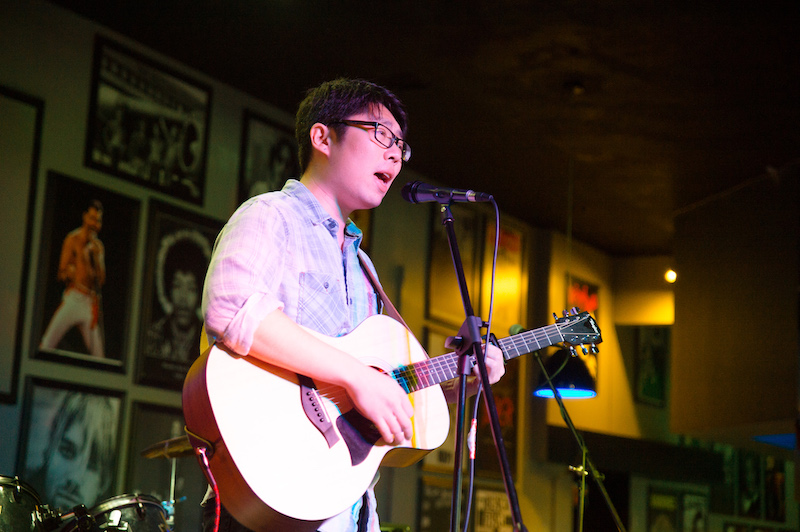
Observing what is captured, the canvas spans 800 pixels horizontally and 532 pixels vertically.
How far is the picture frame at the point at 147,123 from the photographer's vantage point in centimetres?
529

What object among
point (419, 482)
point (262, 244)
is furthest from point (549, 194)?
point (262, 244)

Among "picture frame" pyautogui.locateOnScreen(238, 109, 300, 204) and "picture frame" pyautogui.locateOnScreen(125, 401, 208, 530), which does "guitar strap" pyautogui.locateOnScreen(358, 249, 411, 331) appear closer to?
"picture frame" pyautogui.locateOnScreen(125, 401, 208, 530)

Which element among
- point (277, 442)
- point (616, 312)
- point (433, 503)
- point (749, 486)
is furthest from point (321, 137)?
point (749, 486)

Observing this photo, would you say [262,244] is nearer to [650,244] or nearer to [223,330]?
[223,330]

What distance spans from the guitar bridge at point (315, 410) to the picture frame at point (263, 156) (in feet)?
13.9

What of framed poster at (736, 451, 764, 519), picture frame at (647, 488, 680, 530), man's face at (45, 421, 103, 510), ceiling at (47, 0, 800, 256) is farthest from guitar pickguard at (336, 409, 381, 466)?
framed poster at (736, 451, 764, 519)

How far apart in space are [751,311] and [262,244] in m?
6.48

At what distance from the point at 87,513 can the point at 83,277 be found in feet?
5.89

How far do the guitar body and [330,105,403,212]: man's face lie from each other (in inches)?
17.9

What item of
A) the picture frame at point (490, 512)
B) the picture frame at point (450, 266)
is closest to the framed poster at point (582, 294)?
the picture frame at point (450, 266)

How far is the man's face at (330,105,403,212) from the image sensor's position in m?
2.42

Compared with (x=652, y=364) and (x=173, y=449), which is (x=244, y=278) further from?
(x=652, y=364)

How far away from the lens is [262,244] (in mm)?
2090

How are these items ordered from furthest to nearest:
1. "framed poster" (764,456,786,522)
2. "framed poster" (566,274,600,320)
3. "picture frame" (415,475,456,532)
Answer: "framed poster" (764,456,786,522) < "framed poster" (566,274,600,320) < "picture frame" (415,475,456,532)
